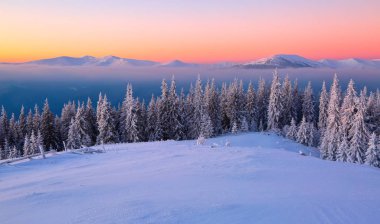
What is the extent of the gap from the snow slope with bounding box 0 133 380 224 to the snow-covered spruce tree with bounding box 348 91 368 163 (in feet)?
108

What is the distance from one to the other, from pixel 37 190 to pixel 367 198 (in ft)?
30.4

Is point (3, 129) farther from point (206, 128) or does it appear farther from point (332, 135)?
point (332, 135)

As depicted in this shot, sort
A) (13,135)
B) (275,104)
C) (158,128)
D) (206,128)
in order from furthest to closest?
(275,104) → (13,135) → (206,128) → (158,128)

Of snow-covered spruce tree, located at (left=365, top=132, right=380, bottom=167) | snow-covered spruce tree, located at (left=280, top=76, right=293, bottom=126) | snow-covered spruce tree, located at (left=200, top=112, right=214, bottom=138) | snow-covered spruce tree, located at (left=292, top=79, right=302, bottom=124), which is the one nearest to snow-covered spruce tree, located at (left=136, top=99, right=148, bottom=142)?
snow-covered spruce tree, located at (left=200, top=112, right=214, bottom=138)

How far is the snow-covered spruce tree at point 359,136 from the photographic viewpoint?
141ft

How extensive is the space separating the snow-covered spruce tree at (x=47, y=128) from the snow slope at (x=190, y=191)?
1962 inches

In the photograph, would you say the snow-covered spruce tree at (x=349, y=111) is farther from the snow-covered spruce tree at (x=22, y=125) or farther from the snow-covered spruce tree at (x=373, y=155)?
the snow-covered spruce tree at (x=22, y=125)

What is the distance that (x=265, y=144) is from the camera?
4866 cm

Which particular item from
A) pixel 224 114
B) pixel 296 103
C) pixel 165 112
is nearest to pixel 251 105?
pixel 224 114

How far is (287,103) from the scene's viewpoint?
246 feet

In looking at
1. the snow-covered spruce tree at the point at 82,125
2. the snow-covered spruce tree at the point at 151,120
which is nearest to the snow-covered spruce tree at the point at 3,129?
the snow-covered spruce tree at the point at 82,125

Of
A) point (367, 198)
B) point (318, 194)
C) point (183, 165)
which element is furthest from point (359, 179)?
point (183, 165)

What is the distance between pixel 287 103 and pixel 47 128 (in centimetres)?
5185

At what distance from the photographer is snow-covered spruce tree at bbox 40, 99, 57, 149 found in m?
60.8
